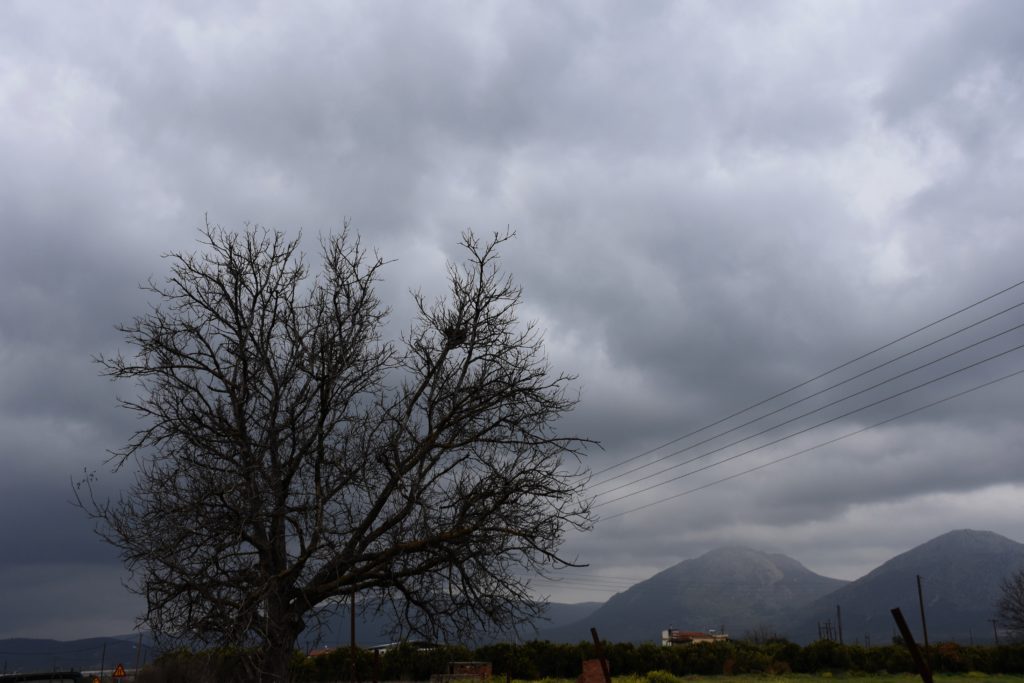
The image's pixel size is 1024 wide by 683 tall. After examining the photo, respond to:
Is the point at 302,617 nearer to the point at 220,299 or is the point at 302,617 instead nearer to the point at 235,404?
the point at 235,404

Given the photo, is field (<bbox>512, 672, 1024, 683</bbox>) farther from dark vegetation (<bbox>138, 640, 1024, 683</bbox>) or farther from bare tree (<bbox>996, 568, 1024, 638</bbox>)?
bare tree (<bbox>996, 568, 1024, 638</bbox>)

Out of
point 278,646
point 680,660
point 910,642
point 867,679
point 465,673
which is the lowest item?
point 867,679

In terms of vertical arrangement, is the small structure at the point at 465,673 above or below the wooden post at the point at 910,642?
below

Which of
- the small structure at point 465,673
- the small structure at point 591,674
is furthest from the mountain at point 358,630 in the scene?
the small structure at point 465,673

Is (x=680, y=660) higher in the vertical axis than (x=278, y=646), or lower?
lower

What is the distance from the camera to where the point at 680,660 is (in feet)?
107

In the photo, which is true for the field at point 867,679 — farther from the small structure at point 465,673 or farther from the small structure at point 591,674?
the small structure at point 591,674

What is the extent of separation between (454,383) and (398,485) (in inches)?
78.4

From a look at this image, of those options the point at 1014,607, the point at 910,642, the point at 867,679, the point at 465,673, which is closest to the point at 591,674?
the point at 465,673

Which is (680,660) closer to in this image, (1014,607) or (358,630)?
(358,630)

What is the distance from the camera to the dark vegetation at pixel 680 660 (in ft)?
86.0

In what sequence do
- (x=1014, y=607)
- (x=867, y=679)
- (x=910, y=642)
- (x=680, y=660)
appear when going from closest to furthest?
(x=910, y=642)
(x=867, y=679)
(x=680, y=660)
(x=1014, y=607)

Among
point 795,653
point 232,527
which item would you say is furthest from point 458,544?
point 795,653

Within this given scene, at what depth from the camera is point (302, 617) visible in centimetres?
1362
